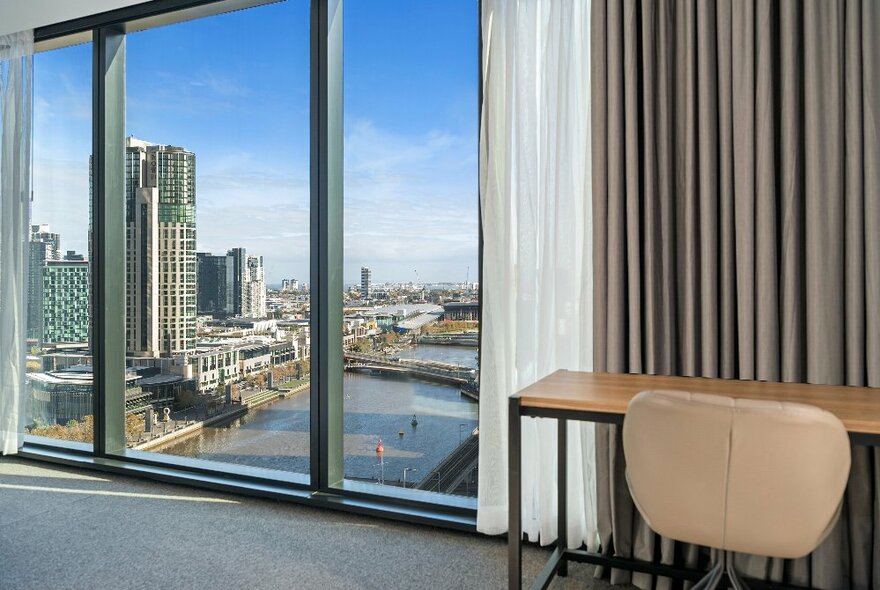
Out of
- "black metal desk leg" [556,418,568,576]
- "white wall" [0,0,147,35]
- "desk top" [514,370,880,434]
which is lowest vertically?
"black metal desk leg" [556,418,568,576]

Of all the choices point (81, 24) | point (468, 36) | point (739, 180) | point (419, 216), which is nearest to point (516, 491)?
point (739, 180)

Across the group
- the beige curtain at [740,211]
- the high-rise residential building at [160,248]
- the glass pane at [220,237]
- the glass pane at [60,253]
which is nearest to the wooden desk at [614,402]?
the beige curtain at [740,211]

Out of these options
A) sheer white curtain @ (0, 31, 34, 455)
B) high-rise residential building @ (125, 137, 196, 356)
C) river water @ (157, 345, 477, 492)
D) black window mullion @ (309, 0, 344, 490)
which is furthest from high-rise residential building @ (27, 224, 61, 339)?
black window mullion @ (309, 0, 344, 490)

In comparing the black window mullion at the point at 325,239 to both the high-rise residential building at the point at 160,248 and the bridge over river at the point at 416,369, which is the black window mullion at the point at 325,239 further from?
the high-rise residential building at the point at 160,248

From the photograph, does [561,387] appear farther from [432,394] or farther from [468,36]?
[468,36]

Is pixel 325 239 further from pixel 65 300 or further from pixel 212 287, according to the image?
pixel 65 300

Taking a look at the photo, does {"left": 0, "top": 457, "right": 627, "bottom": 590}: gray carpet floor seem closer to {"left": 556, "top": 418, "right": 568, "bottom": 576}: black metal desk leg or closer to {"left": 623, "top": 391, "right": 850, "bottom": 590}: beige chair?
{"left": 556, "top": 418, "right": 568, "bottom": 576}: black metal desk leg

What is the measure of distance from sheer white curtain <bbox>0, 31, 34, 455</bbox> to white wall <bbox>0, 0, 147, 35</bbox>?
112mm

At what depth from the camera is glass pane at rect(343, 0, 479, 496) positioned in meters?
2.62

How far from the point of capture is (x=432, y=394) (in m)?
2.70

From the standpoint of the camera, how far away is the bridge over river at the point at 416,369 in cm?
263

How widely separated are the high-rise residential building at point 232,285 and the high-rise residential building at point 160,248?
0.25 feet

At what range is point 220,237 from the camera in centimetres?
310

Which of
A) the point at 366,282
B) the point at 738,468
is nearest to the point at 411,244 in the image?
the point at 366,282
